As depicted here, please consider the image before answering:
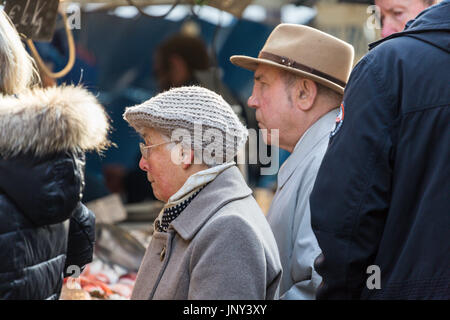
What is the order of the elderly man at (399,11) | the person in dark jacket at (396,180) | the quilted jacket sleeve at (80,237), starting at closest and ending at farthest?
the person in dark jacket at (396,180), the quilted jacket sleeve at (80,237), the elderly man at (399,11)

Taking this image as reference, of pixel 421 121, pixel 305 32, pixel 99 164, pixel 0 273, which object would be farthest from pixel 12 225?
pixel 99 164

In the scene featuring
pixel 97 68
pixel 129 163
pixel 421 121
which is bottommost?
pixel 129 163

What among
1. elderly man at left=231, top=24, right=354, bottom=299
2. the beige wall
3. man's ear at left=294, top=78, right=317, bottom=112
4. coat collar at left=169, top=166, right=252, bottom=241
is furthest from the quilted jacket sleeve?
the beige wall

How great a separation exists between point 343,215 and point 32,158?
1.01 meters

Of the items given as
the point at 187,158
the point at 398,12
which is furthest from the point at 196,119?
the point at 398,12

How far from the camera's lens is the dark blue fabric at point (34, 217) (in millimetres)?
1880

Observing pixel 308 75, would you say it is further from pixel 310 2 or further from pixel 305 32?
pixel 310 2

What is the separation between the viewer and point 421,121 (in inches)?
68.6

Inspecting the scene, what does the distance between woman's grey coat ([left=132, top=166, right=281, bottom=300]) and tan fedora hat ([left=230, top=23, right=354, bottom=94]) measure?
0.78 meters

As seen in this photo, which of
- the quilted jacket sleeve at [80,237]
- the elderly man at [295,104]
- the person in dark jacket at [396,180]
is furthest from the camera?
the elderly man at [295,104]

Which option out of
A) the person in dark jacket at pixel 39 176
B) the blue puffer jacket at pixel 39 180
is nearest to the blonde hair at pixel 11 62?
the person in dark jacket at pixel 39 176

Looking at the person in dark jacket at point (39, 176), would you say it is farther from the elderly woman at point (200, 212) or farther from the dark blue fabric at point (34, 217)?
the elderly woman at point (200, 212)

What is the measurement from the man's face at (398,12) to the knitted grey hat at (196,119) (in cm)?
128

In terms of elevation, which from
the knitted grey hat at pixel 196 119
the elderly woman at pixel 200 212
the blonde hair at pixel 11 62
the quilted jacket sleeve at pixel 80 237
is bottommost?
the quilted jacket sleeve at pixel 80 237
